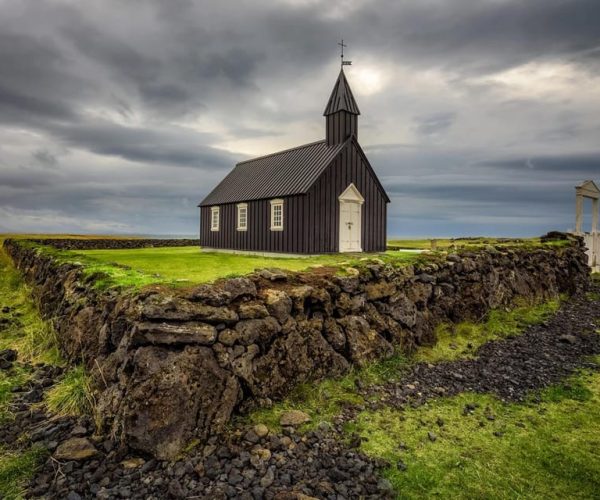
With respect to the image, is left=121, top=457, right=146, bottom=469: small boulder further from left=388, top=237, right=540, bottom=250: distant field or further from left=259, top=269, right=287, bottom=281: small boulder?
left=388, top=237, right=540, bottom=250: distant field

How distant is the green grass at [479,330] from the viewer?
11.6 m

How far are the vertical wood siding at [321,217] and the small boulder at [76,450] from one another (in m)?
14.7

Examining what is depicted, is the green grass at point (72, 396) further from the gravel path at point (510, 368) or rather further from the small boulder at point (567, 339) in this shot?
the small boulder at point (567, 339)

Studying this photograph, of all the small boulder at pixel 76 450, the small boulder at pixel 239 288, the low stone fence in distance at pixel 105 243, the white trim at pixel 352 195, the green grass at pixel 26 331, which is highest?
the white trim at pixel 352 195

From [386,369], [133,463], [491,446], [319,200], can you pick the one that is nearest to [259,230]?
[319,200]

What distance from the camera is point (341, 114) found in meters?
22.8

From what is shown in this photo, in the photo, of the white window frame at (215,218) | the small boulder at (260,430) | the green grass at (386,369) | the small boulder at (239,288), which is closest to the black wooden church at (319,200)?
the white window frame at (215,218)

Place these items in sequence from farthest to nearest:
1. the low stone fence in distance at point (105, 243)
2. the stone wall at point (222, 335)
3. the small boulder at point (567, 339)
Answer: the low stone fence in distance at point (105, 243) → the small boulder at point (567, 339) → the stone wall at point (222, 335)

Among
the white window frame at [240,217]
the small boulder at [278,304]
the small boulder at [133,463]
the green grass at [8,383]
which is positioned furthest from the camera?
the white window frame at [240,217]

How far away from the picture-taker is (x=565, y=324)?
1540 cm

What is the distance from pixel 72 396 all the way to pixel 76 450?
1.99 m

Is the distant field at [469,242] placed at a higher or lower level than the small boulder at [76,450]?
higher

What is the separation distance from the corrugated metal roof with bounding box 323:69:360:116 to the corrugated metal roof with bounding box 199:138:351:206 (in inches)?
84.0

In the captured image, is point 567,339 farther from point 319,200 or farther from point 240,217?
point 240,217
